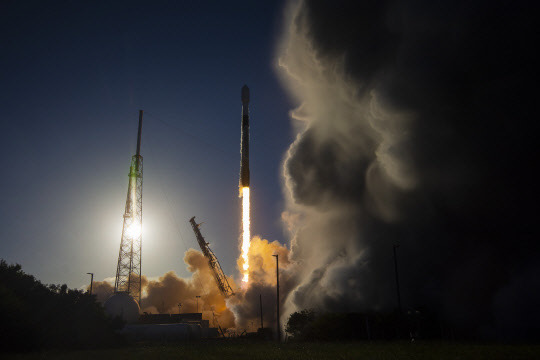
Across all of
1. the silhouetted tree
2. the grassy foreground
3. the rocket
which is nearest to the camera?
the grassy foreground

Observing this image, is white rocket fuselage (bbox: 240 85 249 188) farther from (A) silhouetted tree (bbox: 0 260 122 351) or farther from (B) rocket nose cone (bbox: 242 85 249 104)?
(A) silhouetted tree (bbox: 0 260 122 351)

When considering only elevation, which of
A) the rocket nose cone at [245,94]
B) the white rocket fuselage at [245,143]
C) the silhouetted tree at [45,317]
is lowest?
the silhouetted tree at [45,317]

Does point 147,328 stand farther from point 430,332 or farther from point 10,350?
point 430,332

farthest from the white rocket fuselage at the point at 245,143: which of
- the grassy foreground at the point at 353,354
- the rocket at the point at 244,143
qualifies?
the grassy foreground at the point at 353,354

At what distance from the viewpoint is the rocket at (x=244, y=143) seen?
91875 millimetres

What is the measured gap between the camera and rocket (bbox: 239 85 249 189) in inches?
3617

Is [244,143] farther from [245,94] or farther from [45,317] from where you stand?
[45,317]

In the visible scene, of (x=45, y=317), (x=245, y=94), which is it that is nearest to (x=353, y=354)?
(x=45, y=317)

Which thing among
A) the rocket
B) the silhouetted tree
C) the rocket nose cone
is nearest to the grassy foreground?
the silhouetted tree

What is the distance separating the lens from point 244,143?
9475cm

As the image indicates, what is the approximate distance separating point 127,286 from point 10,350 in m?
51.3

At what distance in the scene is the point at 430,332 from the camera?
6925cm

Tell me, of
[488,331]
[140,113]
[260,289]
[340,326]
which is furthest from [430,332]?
[140,113]

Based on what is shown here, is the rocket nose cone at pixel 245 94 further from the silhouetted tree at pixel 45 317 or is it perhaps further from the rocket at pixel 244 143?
the silhouetted tree at pixel 45 317
